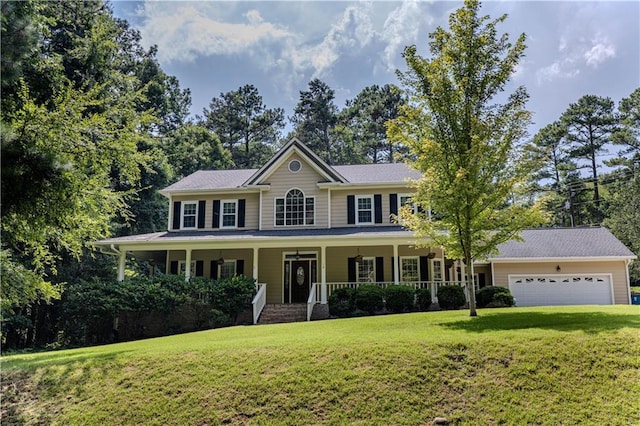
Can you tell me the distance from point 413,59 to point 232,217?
12156mm

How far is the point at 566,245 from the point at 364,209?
9.00 metres

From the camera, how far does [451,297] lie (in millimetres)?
16453

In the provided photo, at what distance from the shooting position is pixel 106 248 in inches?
773

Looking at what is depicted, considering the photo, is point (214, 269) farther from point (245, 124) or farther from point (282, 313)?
point (245, 124)

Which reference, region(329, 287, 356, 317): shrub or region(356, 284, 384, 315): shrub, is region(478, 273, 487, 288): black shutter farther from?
region(329, 287, 356, 317): shrub

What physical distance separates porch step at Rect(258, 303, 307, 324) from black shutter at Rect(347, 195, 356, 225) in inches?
179

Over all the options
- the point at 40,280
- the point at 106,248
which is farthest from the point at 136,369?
the point at 106,248

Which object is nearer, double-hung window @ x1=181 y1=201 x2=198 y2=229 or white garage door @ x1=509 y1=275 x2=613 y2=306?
white garage door @ x1=509 y1=275 x2=613 y2=306

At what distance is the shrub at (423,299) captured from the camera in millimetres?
16531

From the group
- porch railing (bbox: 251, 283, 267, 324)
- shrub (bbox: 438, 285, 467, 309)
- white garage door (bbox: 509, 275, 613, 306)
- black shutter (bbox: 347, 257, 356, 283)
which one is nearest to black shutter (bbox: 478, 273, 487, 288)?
white garage door (bbox: 509, 275, 613, 306)

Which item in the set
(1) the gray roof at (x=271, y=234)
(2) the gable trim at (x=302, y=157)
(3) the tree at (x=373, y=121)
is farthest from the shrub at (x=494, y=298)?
(3) the tree at (x=373, y=121)

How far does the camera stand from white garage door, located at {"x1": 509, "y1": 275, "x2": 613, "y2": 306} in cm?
1888

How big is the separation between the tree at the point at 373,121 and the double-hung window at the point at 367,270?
72.2 ft

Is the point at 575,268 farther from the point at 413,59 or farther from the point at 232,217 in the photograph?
the point at 232,217
